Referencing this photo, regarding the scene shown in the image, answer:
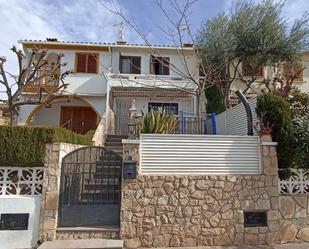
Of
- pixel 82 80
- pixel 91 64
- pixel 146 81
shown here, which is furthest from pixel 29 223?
pixel 91 64

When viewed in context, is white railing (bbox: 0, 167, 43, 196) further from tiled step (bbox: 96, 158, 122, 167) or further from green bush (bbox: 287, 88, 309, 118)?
green bush (bbox: 287, 88, 309, 118)

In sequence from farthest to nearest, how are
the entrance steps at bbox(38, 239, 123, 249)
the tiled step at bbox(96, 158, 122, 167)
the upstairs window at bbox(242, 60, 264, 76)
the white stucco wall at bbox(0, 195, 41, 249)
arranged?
the upstairs window at bbox(242, 60, 264, 76)
the tiled step at bbox(96, 158, 122, 167)
the white stucco wall at bbox(0, 195, 41, 249)
the entrance steps at bbox(38, 239, 123, 249)

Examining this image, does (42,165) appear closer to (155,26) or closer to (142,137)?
(142,137)

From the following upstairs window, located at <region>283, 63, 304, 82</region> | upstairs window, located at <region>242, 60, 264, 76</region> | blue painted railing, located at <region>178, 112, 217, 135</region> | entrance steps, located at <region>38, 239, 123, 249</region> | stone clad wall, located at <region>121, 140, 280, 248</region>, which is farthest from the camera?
upstairs window, located at <region>242, 60, 264, 76</region>

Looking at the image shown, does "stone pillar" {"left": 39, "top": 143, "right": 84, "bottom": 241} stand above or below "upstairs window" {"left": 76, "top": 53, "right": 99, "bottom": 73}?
below

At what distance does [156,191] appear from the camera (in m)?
6.34

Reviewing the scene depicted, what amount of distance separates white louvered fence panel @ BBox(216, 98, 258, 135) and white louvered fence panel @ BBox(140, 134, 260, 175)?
97 centimetres

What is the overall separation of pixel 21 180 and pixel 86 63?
11.9m

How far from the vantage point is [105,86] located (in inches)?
648

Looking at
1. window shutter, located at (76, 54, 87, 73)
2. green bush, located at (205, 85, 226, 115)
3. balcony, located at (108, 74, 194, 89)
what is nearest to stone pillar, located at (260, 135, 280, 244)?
green bush, located at (205, 85, 226, 115)

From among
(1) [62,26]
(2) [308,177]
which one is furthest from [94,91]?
(2) [308,177]

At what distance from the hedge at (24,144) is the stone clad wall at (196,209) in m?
2.12

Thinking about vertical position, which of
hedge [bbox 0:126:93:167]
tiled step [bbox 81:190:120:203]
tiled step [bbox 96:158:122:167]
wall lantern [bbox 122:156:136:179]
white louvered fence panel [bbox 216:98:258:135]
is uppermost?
white louvered fence panel [bbox 216:98:258:135]

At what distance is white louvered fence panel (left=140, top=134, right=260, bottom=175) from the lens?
6.51 meters
